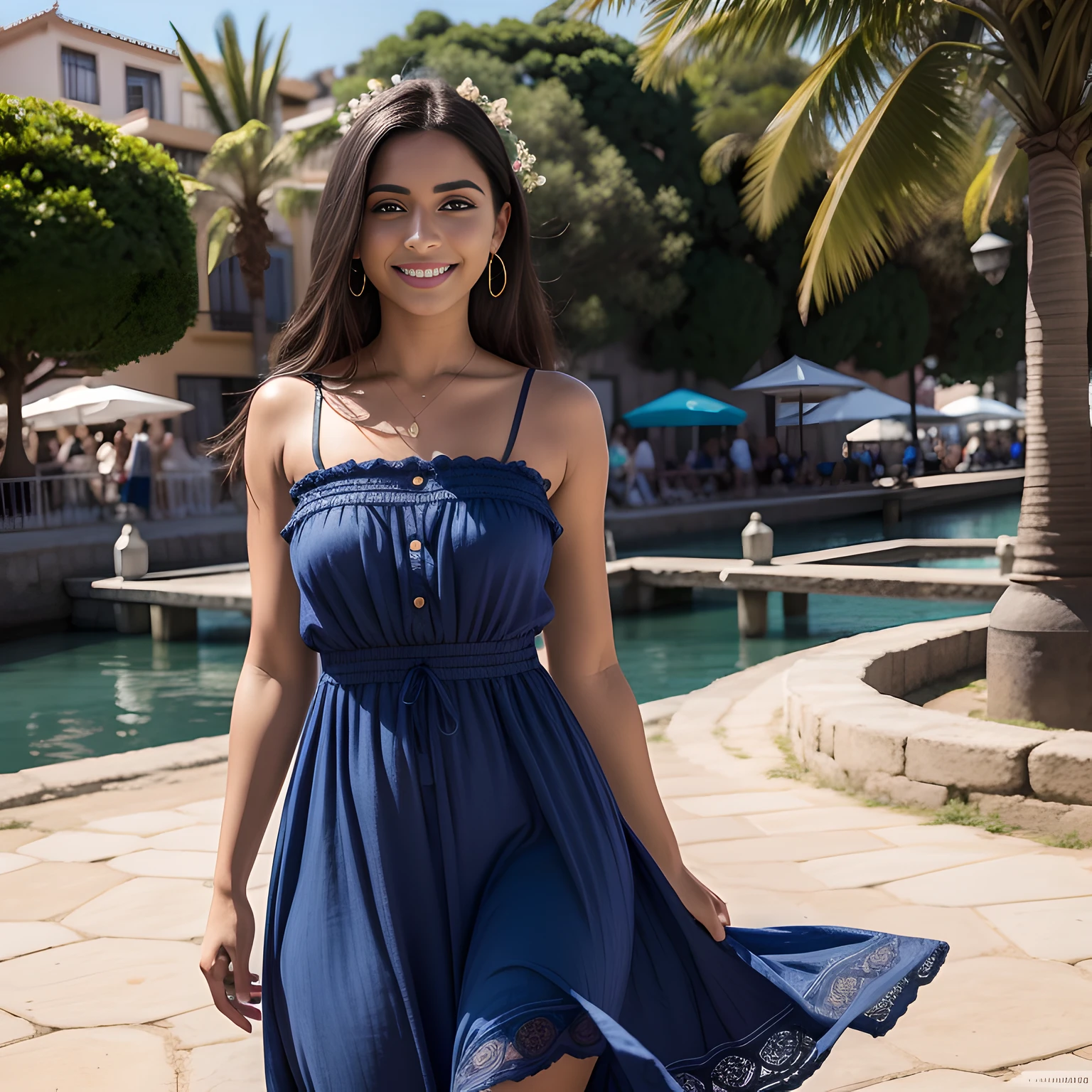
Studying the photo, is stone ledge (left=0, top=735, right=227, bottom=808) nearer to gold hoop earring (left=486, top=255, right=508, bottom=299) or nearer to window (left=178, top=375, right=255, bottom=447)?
gold hoop earring (left=486, top=255, right=508, bottom=299)

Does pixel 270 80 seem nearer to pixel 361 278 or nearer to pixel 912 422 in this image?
pixel 912 422

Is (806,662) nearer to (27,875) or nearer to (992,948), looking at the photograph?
(992,948)

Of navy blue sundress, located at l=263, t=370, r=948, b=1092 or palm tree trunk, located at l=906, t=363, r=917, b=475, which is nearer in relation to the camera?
navy blue sundress, located at l=263, t=370, r=948, b=1092

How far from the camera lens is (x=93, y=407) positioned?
2148 centimetres

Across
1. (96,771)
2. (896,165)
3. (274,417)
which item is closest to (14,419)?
(96,771)

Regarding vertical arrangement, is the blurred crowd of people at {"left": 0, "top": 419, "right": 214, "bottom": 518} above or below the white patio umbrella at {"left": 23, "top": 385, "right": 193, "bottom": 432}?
below

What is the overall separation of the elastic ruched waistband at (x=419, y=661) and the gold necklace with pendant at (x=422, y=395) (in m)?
0.35

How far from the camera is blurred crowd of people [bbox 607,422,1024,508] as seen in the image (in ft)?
81.0

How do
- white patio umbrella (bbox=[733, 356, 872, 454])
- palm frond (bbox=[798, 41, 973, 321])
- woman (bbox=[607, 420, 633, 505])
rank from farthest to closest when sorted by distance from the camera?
white patio umbrella (bbox=[733, 356, 872, 454]), woman (bbox=[607, 420, 633, 505]), palm frond (bbox=[798, 41, 973, 321])

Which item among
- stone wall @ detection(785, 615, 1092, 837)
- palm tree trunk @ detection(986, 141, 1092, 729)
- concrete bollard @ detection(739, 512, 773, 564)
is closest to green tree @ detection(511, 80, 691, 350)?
concrete bollard @ detection(739, 512, 773, 564)

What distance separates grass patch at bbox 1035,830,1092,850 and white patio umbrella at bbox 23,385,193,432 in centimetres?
1910

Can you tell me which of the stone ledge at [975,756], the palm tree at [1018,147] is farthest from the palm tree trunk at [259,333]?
the stone ledge at [975,756]

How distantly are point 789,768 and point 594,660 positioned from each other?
14.4 ft

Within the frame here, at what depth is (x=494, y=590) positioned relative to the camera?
70.2 inches
